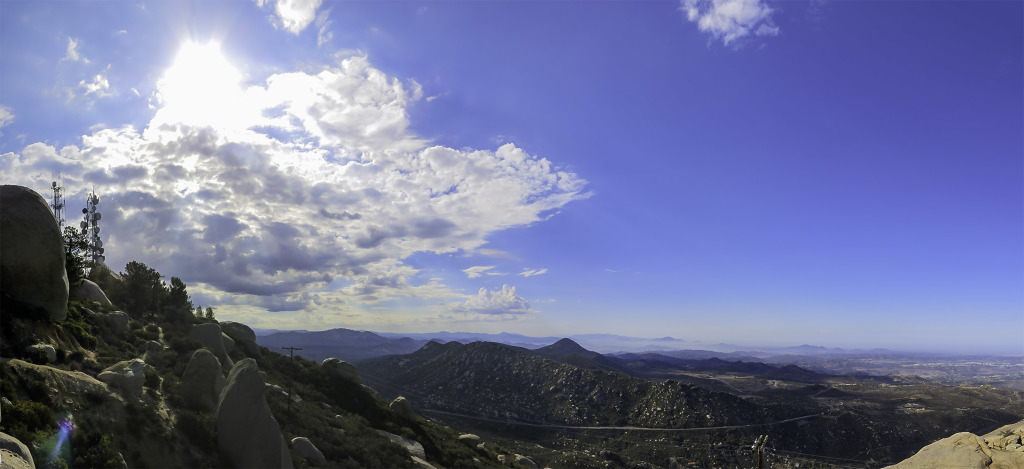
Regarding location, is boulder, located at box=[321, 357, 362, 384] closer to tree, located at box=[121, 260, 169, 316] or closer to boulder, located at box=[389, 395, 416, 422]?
boulder, located at box=[389, 395, 416, 422]

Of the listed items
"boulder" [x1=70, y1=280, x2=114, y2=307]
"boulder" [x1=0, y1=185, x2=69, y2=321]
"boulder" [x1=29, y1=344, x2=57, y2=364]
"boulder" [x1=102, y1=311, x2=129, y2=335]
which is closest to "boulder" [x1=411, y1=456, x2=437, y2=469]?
"boulder" [x1=29, y1=344, x2=57, y2=364]

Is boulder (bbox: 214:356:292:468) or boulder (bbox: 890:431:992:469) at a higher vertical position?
boulder (bbox: 214:356:292:468)

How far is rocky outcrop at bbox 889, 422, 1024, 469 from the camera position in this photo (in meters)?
25.3

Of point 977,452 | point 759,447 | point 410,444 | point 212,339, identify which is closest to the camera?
point 977,452

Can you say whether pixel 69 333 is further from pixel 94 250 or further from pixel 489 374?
pixel 489 374

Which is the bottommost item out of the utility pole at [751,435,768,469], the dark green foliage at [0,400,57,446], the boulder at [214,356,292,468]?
the utility pole at [751,435,768,469]

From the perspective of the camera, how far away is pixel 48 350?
22.4 meters

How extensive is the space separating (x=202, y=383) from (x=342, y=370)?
2486 cm

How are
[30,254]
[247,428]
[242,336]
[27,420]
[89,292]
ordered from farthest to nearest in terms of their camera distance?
[242,336], [89,292], [30,254], [247,428], [27,420]

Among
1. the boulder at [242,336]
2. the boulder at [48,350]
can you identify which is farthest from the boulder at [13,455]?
the boulder at [242,336]

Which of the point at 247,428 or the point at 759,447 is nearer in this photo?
the point at 247,428

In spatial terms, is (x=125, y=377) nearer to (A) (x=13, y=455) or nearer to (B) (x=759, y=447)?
(A) (x=13, y=455)

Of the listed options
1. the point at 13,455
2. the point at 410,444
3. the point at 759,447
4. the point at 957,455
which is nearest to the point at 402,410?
the point at 410,444

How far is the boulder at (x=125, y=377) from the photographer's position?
22.2 metres
